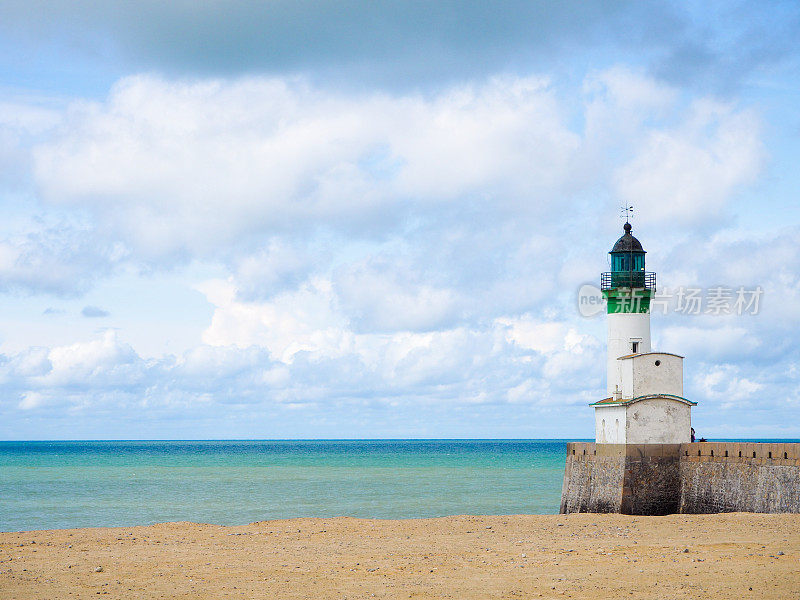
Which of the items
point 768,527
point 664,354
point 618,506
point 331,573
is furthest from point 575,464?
point 331,573

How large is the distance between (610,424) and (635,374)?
2206 mm

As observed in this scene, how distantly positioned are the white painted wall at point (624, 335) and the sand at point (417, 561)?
7212 mm

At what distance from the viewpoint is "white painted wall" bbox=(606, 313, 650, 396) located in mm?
31516

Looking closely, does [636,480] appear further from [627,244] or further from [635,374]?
[627,244]

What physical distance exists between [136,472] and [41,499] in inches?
1197

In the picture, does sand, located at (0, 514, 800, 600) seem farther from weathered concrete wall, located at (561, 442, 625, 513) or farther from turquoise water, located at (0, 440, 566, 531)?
turquoise water, located at (0, 440, 566, 531)

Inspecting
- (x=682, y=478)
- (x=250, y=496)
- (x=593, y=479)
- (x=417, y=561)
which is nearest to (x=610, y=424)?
(x=593, y=479)

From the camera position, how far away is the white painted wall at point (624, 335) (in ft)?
103

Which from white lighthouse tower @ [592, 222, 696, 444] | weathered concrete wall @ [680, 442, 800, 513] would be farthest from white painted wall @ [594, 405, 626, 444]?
weathered concrete wall @ [680, 442, 800, 513]

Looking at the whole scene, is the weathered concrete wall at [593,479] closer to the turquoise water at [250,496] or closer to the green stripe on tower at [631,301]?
the green stripe on tower at [631,301]

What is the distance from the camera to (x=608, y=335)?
1268 inches

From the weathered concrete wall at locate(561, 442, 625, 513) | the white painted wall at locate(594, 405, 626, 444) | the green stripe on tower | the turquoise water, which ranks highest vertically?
the green stripe on tower

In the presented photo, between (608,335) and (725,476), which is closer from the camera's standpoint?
(725,476)

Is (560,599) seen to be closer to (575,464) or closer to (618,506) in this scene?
(618,506)
